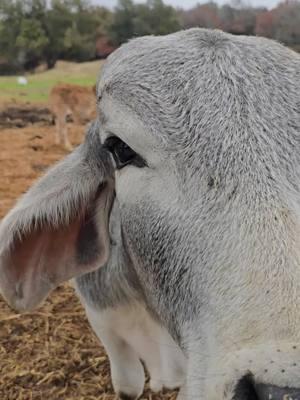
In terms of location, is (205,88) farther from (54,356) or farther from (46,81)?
(46,81)

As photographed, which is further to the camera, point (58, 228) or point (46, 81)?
point (46, 81)

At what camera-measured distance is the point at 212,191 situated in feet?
6.55

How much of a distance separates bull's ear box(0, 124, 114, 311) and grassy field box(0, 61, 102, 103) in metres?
13.1

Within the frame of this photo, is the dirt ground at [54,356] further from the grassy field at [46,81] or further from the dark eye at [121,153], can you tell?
the grassy field at [46,81]

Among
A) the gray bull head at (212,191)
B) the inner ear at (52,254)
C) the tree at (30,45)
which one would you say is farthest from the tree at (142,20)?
the gray bull head at (212,191)

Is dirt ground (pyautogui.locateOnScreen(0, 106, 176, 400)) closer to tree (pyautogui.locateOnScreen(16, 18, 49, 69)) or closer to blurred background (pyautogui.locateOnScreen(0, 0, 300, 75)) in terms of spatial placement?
blurred background (pyautogui.locateOnScreen(0, 0, 300, 75))

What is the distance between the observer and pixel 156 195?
2201 millimetres

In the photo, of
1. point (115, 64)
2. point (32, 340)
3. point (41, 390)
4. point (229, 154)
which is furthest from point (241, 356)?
point (32, 340)

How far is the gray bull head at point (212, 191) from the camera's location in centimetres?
173

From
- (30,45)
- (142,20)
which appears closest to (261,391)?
(142,20)

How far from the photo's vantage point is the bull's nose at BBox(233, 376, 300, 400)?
1.59 meters

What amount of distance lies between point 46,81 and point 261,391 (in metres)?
30.1

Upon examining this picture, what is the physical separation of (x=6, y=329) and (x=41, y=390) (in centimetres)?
85

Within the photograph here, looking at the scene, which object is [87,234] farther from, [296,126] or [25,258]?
[296,126]
